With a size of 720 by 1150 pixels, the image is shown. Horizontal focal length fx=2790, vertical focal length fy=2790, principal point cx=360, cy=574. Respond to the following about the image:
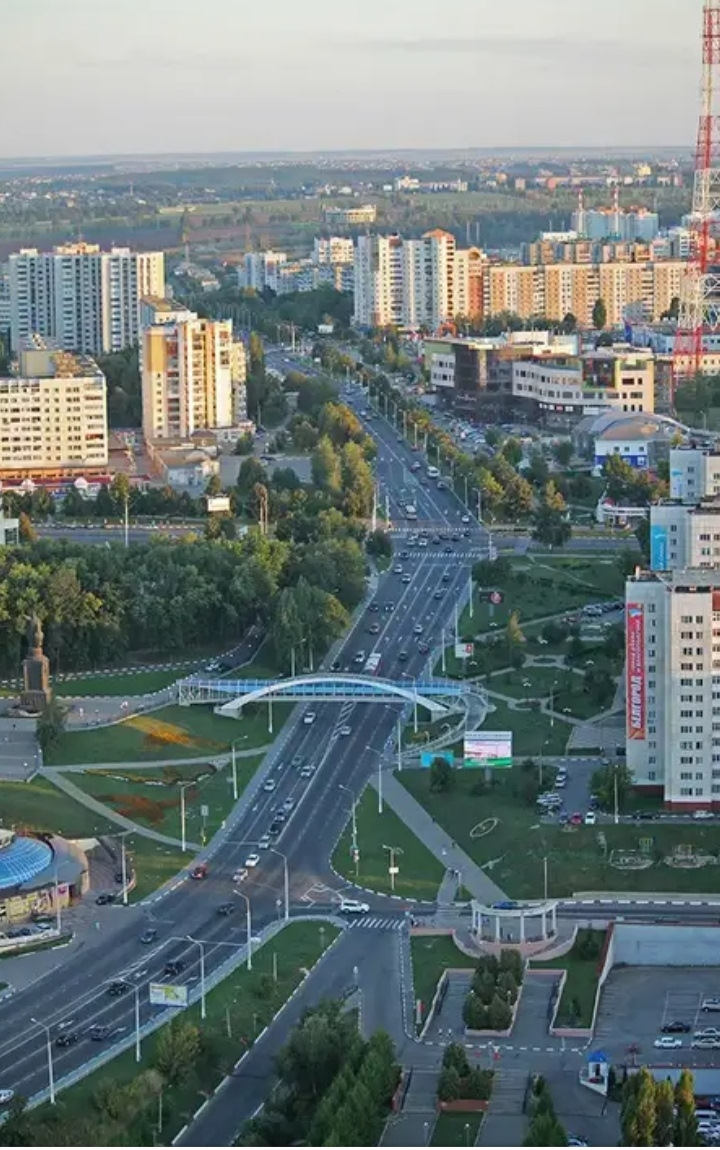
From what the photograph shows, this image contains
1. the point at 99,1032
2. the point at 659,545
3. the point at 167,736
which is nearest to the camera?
the point at 99,1032

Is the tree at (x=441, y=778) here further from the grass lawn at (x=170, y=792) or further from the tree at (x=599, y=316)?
the tree at (x=599, y=316)

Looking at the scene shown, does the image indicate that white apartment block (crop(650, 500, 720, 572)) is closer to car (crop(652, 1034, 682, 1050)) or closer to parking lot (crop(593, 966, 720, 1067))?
parking lot (crop(593, 966, 720, 1067))

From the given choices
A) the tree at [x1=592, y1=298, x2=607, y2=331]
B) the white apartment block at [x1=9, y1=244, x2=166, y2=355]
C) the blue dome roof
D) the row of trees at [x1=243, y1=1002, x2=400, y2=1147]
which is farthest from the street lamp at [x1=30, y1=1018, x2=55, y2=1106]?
the tree at [x1=592, y1=298, x2=607, y2=331]

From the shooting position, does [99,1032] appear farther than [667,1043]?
Yes

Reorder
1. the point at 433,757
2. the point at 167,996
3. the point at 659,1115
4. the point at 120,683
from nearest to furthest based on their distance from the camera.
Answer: the point at 659,1115
the point at 167,996
the point at 433,757
the point at 120,683

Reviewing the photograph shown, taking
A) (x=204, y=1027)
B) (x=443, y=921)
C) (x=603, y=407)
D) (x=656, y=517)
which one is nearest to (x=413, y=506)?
(x=603, y=407)

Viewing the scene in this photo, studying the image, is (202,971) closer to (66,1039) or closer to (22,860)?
(66,1039)

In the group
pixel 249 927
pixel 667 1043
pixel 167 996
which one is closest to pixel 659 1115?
pixel 667 1043
